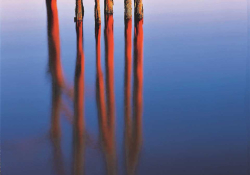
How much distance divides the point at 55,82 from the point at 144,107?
2.03 m

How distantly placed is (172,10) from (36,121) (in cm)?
1258

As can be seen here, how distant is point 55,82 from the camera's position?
7805mm

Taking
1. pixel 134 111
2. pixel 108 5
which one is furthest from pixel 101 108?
pixel 108 5

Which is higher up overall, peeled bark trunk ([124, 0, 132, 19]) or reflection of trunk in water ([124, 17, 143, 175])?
peeled bark trunk ([124, 0, 132, 19])

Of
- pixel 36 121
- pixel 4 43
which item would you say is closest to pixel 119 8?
pixel 4 43

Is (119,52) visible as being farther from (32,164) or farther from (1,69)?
(32,164)

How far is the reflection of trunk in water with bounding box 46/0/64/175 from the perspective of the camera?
4.87 m

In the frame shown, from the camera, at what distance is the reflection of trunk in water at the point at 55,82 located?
16.0 feet

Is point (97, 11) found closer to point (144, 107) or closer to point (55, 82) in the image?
point (55, 82)

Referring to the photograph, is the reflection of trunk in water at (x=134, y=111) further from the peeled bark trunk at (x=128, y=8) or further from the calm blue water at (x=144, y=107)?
the peeled bark trunk at (x=128, y=8)

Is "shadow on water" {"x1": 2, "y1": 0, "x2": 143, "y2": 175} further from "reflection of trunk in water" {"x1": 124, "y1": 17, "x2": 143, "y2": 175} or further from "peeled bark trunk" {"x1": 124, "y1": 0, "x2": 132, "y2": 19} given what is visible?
"peeled bark trunk" {"x1": 124, "y1": 0, "x2": 132, "y2": 19}

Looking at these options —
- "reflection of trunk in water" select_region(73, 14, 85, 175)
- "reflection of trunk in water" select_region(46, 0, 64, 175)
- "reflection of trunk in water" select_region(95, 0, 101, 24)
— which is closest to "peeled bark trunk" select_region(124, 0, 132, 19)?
"reflection of trunk in water" select_region(95, 0, 101, 24)

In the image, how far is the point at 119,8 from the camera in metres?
17.7

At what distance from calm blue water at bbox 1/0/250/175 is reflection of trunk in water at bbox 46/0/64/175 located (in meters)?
0.03
